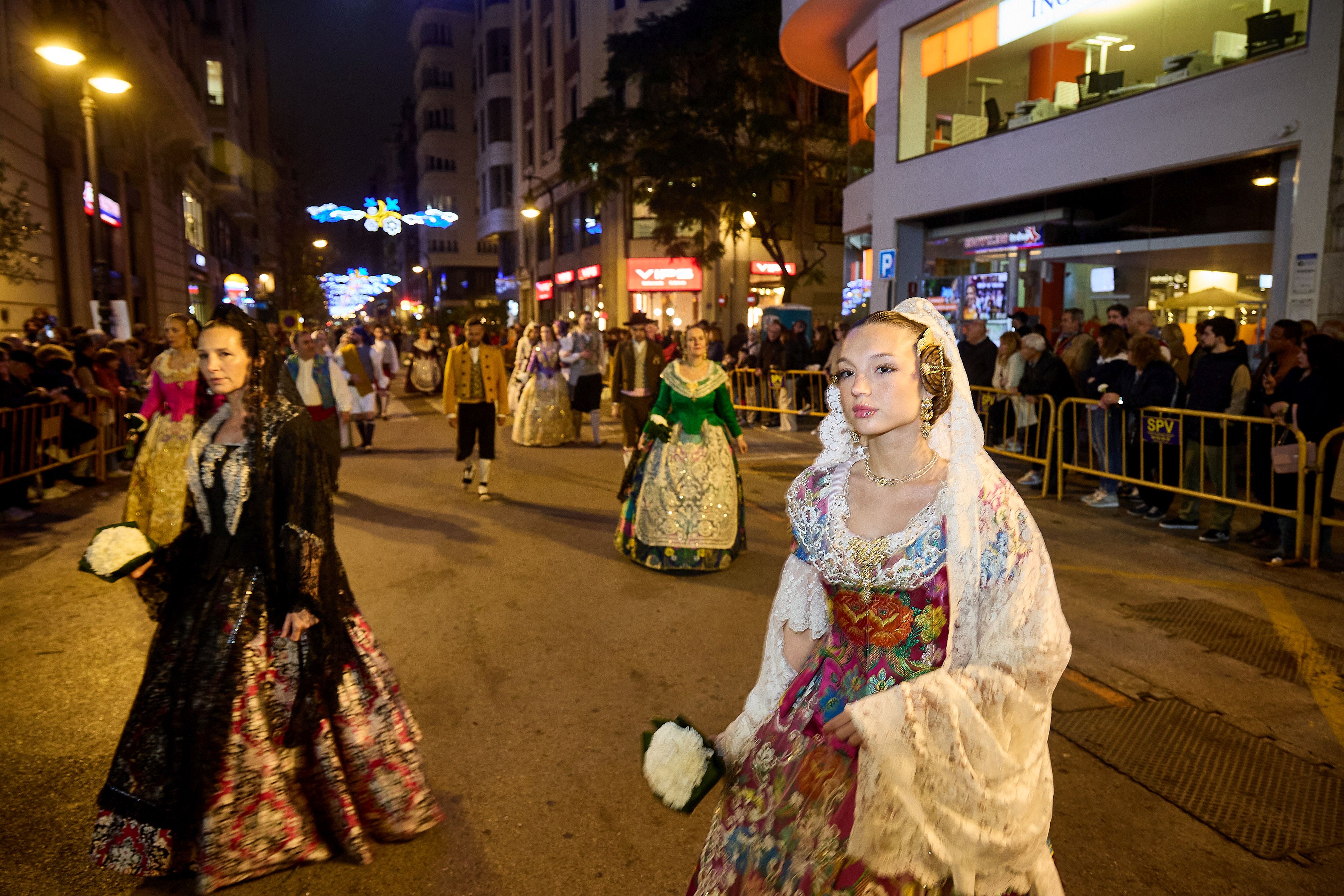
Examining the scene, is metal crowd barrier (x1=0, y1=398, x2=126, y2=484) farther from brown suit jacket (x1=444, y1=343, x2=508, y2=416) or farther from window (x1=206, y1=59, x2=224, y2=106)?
window (x1=206, y1=59, x2=224, y2=106)

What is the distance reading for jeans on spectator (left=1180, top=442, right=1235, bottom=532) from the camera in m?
8.06

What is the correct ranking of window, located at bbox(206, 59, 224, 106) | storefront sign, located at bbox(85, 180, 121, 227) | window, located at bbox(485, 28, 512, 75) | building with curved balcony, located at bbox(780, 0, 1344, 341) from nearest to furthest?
building with curved balcony, located at bbox(780, 0, 1344, 341), storefront sign, located at bbox(85, 180, 121, 227), window, located at bbox(206, 59, 224, 106), window, located at bbox(485, 28, 512, 75)

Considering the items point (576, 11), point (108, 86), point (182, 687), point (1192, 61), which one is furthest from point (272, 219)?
point (182, 687)

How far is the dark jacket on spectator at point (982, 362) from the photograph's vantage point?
12.0m

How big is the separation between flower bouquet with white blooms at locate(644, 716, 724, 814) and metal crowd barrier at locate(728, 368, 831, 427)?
13.4 m

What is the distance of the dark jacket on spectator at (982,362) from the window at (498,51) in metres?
49.1

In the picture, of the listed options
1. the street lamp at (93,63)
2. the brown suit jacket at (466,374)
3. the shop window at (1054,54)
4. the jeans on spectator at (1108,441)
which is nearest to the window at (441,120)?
the street lamp at (93,63)

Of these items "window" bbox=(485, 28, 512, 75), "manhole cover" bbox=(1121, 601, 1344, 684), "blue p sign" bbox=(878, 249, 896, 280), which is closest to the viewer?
"manhole cover" bbox=(1121, 601, 1344, 684)

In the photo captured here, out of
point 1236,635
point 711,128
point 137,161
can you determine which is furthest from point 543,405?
point 137,161

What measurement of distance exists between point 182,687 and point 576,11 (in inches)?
1772

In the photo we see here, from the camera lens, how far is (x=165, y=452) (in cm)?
466

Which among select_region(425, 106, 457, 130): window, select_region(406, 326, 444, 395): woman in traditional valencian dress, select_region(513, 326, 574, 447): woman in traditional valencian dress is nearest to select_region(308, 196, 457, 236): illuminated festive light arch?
select_region(406, 326, 444, 395): woman in traditional valencian dress

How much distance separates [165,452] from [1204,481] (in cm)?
865

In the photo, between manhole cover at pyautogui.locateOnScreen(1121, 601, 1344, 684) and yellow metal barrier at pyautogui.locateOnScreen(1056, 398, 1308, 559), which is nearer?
manhole cover at pyautogui.locateOnScreen(1121, 601, 1344, 684)
